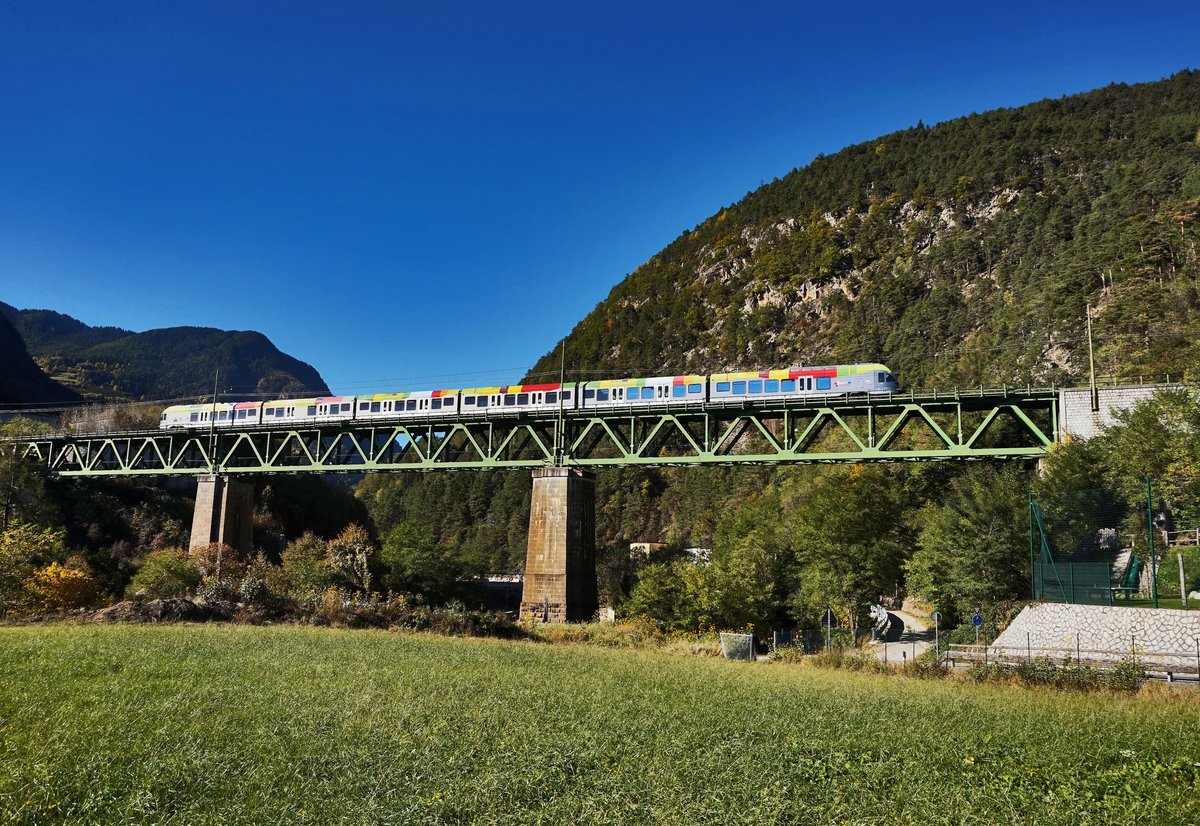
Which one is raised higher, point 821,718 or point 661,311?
point 661,311

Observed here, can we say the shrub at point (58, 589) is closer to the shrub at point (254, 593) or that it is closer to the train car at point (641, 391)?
the shrub at point (254, 593)

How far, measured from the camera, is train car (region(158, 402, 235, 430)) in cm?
6194

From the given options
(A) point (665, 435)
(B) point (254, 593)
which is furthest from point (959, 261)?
(B) point (254, 593)

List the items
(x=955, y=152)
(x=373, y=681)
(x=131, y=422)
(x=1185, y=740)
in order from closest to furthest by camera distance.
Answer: (x=1185, y=740)
(x=373, y=681)
(x=131, y=422)
(x=955, y=152)

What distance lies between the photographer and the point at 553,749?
397 inches

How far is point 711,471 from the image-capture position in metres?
110

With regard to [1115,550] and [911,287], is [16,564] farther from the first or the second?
[911,287]

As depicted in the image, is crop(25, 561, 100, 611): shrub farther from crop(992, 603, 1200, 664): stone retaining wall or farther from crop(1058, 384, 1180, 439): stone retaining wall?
crop(1058, 384, 1180, 439): stone retaining wall

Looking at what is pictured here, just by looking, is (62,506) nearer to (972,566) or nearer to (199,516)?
(199,516)

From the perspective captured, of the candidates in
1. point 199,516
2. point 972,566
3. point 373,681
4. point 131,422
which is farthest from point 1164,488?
point 131,422

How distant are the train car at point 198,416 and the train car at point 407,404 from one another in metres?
12.6

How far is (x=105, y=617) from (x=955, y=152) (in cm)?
16376

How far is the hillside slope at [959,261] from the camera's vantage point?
8050cm

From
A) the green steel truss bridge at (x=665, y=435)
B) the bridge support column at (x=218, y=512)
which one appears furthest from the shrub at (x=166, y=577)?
the bridge support column at (x=218, y=512)
